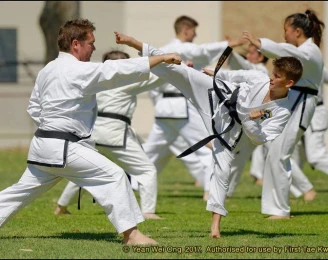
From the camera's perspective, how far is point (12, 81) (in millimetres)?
27547

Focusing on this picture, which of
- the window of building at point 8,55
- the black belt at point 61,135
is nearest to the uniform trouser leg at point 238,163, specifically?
the black belt at point 61,135

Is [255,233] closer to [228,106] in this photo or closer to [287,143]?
[228,106]

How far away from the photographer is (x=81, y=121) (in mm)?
9734

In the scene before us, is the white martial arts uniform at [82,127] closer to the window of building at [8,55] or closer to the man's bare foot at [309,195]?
the man's bare foot at [309,195]

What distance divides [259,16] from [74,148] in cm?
1733

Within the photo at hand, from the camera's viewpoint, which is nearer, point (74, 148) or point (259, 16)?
point (74, 148)

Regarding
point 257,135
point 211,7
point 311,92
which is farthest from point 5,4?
point 257,135

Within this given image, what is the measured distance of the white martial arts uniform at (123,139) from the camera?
40.9ft

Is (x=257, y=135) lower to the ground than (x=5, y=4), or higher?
higher

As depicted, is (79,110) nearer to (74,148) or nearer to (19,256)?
(74,148)

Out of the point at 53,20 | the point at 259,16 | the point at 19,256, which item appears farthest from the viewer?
the point at 259,16

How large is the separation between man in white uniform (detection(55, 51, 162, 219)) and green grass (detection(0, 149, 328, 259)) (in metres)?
0.31

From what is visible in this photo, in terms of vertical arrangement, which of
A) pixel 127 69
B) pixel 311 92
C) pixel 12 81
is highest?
pixel 127 69

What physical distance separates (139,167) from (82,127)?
294cm
